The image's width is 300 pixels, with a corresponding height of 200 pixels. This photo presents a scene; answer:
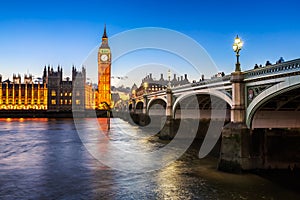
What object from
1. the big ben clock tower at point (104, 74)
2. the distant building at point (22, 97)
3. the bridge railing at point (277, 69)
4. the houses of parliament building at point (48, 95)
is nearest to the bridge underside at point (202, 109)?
the bridge railing at point (277, 69)

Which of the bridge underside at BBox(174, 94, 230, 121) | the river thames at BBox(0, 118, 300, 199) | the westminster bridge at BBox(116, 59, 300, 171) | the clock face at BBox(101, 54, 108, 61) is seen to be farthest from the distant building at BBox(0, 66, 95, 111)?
the westminster bridge at BBox(116, 59, 300, 171)

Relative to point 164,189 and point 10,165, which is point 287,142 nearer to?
point 164,189

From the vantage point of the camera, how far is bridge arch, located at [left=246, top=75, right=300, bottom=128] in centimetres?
1263

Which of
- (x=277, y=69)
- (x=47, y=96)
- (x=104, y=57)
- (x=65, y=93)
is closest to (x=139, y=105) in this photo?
(x=277, y=69)

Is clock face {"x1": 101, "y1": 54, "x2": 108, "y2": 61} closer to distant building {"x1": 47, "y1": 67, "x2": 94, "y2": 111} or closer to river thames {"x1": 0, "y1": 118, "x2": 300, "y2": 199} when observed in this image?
distant building {"x1": 47, "y1": 67, "x2": 94, "y2": 111}

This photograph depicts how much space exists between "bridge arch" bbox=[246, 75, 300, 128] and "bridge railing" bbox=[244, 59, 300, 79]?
38 centimetres

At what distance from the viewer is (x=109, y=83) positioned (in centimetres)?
16250

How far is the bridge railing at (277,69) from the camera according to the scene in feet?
40.9

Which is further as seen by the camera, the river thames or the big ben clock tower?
the big ben clock tower

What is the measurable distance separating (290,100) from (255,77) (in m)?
3.20

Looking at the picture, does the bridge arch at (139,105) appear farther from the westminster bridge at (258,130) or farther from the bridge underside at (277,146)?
the bridge underside at (277,146)

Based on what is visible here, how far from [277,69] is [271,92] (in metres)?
1.15

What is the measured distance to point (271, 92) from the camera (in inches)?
552

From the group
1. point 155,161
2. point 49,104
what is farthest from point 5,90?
point 155,161
